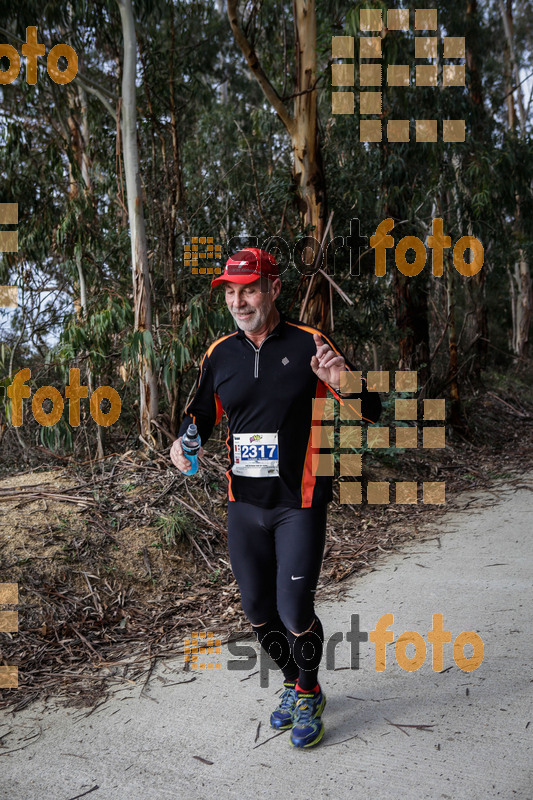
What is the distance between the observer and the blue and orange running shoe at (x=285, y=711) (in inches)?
126

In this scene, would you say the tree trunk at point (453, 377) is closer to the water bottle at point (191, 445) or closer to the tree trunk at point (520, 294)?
the water bottle at point (191, 445)

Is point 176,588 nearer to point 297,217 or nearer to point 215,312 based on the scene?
point 215,312

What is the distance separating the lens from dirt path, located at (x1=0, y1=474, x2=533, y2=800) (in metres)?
2.78

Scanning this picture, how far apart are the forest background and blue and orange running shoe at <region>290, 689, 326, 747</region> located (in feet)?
6.35

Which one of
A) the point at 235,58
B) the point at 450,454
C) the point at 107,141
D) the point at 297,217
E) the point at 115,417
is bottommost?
the point at 450,454

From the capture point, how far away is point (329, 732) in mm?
3152

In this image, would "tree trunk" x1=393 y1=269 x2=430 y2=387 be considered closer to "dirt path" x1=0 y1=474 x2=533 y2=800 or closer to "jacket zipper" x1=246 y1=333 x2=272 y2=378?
"dirt path" x1=0 y1=474 x2=533 y2=800

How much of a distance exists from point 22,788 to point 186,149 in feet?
41.0

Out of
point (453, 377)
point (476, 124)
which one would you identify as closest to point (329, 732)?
point (453, 377)

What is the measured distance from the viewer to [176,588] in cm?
521

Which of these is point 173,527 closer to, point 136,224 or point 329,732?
point 329,732

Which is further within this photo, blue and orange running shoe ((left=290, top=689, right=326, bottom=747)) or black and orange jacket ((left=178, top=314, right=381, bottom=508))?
black and orange jacket ((left=178, top=314, right=381, bottom=508))

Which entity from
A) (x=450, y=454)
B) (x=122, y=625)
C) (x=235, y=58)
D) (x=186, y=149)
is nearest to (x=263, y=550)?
(x=122, y=625)

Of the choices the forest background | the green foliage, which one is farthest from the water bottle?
the green foliage
